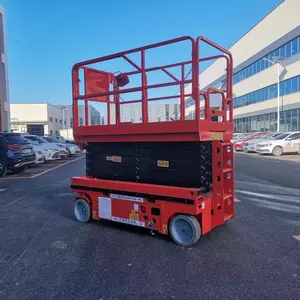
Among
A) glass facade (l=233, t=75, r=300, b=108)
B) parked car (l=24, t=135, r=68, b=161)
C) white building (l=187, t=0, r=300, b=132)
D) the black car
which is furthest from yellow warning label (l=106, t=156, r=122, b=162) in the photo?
glass facade (l=233, t=75, r=300, b=108)

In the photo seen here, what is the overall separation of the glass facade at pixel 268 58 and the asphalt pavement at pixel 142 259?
29363 mm

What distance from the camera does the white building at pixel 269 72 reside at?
101ft

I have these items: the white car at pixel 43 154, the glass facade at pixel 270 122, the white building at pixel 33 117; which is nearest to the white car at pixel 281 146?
the glass facade at pixel 270 122

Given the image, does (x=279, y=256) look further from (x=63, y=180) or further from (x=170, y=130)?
(x=63, y=180)

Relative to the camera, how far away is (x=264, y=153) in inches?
867

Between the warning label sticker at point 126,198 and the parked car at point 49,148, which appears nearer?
the warning label sticker at point 126,198

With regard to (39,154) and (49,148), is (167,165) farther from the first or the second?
(49,148)

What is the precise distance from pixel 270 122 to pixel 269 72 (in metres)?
5.83

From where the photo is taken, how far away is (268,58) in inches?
1443

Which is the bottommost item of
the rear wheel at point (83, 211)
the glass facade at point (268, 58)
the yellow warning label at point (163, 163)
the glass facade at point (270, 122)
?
the rear wheel at point (83, 211)

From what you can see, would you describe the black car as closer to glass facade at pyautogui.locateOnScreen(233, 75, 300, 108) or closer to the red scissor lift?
the red scissor lift

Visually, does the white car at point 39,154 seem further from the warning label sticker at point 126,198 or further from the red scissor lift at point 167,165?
the warning label sticker at point 126,198

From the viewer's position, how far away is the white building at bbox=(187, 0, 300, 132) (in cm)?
3080

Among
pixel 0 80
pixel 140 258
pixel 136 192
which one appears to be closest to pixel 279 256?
pixel 140 258
